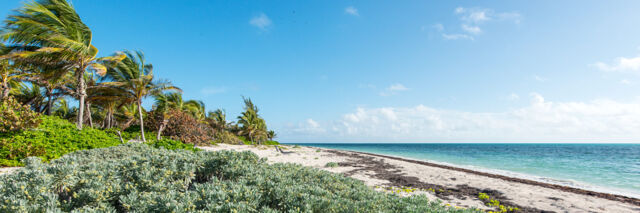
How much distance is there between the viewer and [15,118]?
8.55 m

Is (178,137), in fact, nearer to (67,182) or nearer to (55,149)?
(55,149)

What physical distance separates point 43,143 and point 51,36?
814 cm

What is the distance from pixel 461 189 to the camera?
9531 millimetres

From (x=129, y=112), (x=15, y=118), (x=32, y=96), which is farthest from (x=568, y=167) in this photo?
(x=32, y=96)

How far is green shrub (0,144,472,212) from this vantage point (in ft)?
8.05

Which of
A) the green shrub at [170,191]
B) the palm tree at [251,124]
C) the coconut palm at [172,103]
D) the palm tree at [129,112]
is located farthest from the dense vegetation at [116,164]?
the palm tree at [251,124]

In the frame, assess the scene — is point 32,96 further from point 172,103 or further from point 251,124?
point 251,124

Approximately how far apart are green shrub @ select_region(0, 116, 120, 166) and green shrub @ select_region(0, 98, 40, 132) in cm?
21

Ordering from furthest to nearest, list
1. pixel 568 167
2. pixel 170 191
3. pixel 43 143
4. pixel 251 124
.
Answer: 1. pixel 251 124
2. pixel 568 167
3. pixel 43 143
4. pixel 170 191

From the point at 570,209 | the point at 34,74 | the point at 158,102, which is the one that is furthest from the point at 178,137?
the point at 570,209

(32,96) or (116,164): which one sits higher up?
(32,96)

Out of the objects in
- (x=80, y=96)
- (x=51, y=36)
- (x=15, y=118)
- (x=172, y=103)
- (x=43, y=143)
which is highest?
(x=51, y=36)

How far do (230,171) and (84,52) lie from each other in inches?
610

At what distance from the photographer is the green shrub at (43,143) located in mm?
7477
